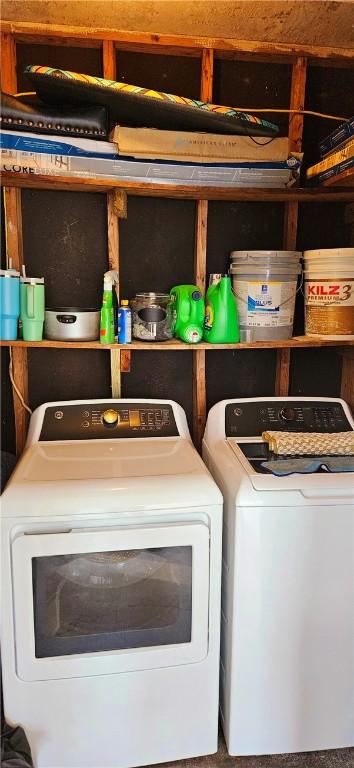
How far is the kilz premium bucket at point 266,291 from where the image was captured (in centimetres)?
200

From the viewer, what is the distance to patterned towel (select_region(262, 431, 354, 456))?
5.79 feet

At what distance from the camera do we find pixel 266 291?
6.56 feet

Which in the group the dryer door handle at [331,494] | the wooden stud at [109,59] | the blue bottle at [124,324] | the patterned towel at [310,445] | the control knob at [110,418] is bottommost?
the dryer door handle at [331,494]

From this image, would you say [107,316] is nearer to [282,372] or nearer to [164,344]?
[164,344]

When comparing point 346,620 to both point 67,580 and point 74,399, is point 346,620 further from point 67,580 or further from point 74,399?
point 74,399

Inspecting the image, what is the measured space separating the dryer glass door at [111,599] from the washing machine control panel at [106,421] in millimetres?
542

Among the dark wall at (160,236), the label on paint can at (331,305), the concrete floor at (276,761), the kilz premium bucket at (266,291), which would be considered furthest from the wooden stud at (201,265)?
the concrete floor at (276,761)

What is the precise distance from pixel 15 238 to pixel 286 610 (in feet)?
5.36

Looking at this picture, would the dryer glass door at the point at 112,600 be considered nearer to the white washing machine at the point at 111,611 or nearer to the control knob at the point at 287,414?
the white washing machine at the point at 111,611

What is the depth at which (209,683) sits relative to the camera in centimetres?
161

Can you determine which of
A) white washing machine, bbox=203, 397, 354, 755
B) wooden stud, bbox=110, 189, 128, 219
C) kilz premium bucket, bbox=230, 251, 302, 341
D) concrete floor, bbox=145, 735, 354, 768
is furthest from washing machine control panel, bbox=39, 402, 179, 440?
concrete floor, bbox=145, 735, 354, 768

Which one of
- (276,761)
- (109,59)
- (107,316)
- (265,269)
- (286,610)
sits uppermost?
(109,59)

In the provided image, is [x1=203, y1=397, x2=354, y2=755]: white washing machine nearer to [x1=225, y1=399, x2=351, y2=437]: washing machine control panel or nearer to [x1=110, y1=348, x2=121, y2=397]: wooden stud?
[x1=225, y1=399, x2=351, y2=437]: washing machine control panel

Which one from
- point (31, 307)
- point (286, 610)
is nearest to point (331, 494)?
point (286, 610)
